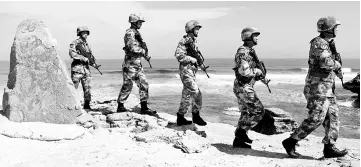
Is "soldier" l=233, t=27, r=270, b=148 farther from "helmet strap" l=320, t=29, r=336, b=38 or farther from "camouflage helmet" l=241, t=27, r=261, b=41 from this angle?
"helmet strap" l=320, t=29, r=336, b=38

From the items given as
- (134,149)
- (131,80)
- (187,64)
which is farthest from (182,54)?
(134,149)

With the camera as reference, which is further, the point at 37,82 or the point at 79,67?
the point at 79,67

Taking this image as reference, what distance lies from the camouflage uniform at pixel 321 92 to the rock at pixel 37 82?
4042 mm

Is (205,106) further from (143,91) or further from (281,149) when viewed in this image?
(281,149)

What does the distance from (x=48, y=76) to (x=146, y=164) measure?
271 centimetres

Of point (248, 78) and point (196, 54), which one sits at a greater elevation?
point (196, 54)

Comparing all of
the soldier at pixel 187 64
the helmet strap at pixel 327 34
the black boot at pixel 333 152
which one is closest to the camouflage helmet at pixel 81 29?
the soldier at pixel 187 64

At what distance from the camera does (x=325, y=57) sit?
450 cm

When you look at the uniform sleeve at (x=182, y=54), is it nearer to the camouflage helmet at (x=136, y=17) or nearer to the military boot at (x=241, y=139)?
the camouflage helmet at (x=136, y=17)

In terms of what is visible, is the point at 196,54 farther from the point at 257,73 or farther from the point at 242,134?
the point at 242,134

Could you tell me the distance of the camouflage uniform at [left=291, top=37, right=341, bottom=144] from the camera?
457 centimetres

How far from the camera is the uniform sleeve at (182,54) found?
635 centimetres

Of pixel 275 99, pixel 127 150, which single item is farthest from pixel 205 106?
pixel 127 150

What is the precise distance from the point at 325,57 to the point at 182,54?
2.69 metres
